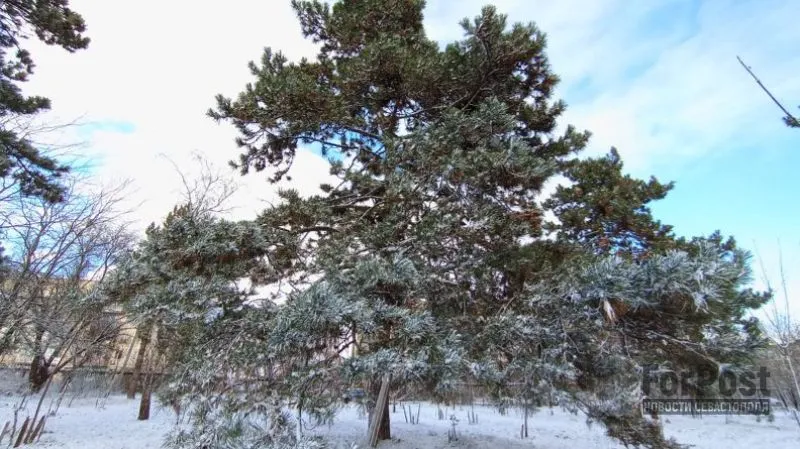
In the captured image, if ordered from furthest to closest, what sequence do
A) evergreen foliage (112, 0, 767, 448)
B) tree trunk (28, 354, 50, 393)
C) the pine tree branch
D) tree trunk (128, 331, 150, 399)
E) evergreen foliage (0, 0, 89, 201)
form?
tree trunk (28, 354, 50, 393), tree trunk (128, 331, 150, 399), evergreen foliage (0, 0, 89, 201), evergreen foliage (112, 0, 767, 448), the pine tree branch

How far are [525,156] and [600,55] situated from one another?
361 cm

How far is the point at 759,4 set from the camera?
385 centimetres

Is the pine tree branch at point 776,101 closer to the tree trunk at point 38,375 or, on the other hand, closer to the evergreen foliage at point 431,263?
the evergreen foliage at point 431,263

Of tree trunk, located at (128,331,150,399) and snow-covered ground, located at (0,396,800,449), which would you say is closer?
snow-covered ground, located at (0,396,800,449)

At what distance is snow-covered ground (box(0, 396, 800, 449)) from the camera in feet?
24.6

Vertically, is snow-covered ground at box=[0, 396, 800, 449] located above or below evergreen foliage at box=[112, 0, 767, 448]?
below

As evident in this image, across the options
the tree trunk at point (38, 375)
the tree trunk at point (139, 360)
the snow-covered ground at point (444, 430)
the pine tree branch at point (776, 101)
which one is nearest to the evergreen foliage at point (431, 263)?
the pine tree branch at point (776, 101)

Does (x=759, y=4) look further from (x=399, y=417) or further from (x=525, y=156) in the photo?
(x=399, y=417)

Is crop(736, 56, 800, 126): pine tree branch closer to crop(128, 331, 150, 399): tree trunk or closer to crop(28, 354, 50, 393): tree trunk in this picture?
crop(128, 331, 150, 399): tree trunk

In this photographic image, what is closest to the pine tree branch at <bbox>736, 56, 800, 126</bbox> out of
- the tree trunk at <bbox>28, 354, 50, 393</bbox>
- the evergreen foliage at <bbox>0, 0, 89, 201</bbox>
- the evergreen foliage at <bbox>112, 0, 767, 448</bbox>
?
the evergreen foliage at <bbox>112, 0, 767, 448</bbox>

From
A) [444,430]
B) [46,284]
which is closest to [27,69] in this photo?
[46,284]

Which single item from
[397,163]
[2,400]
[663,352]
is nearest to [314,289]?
[397,163]

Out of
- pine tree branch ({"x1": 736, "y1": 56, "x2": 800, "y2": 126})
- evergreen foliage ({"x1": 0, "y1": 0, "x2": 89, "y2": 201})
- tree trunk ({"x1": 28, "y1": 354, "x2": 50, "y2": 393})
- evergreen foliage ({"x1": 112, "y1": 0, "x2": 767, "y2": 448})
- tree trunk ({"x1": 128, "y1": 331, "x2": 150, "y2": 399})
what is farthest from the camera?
tree trunk ({"x1": 28, "y1": 354, "x2": 50, "y2": 393})

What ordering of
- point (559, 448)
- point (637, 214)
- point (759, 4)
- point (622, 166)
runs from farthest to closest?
point (559, 448) → point (622, 166) → point (637, 214) → point (759, 4)
